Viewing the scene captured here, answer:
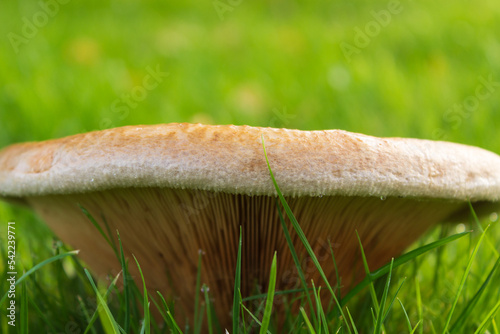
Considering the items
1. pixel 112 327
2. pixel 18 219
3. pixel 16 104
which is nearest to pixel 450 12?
pixel 16 104

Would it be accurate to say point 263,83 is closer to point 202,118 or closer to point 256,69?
point 256,69

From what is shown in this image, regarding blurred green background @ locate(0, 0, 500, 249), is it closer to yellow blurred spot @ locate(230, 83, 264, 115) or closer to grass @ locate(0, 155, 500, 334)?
yellow blurred spot @ locate(230, 83, 264, 115)

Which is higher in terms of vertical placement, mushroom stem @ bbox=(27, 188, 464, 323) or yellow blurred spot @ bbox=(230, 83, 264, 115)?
mushroom stem @ bbox=(27, 188, 464, 323)

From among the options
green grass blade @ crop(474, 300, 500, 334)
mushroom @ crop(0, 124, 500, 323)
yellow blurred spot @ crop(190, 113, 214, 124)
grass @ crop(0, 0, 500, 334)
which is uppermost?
mushroom @ crop(0, 124, 500, 323)

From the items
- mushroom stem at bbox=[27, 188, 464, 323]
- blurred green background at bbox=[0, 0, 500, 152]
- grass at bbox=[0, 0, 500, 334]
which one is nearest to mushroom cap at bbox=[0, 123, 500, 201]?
mushroom stem at bbox=[27, 188, 464, 323]

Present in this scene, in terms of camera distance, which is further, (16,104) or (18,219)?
(16,104)

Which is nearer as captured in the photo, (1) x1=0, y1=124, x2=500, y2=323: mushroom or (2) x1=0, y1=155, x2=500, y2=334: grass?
(1) x1=0, y1=124, x2=500, y2=323: mushroom

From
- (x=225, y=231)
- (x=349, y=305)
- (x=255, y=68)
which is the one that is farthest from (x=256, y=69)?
(x=225, y=231)

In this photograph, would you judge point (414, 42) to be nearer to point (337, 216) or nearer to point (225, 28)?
point (225, 28)
